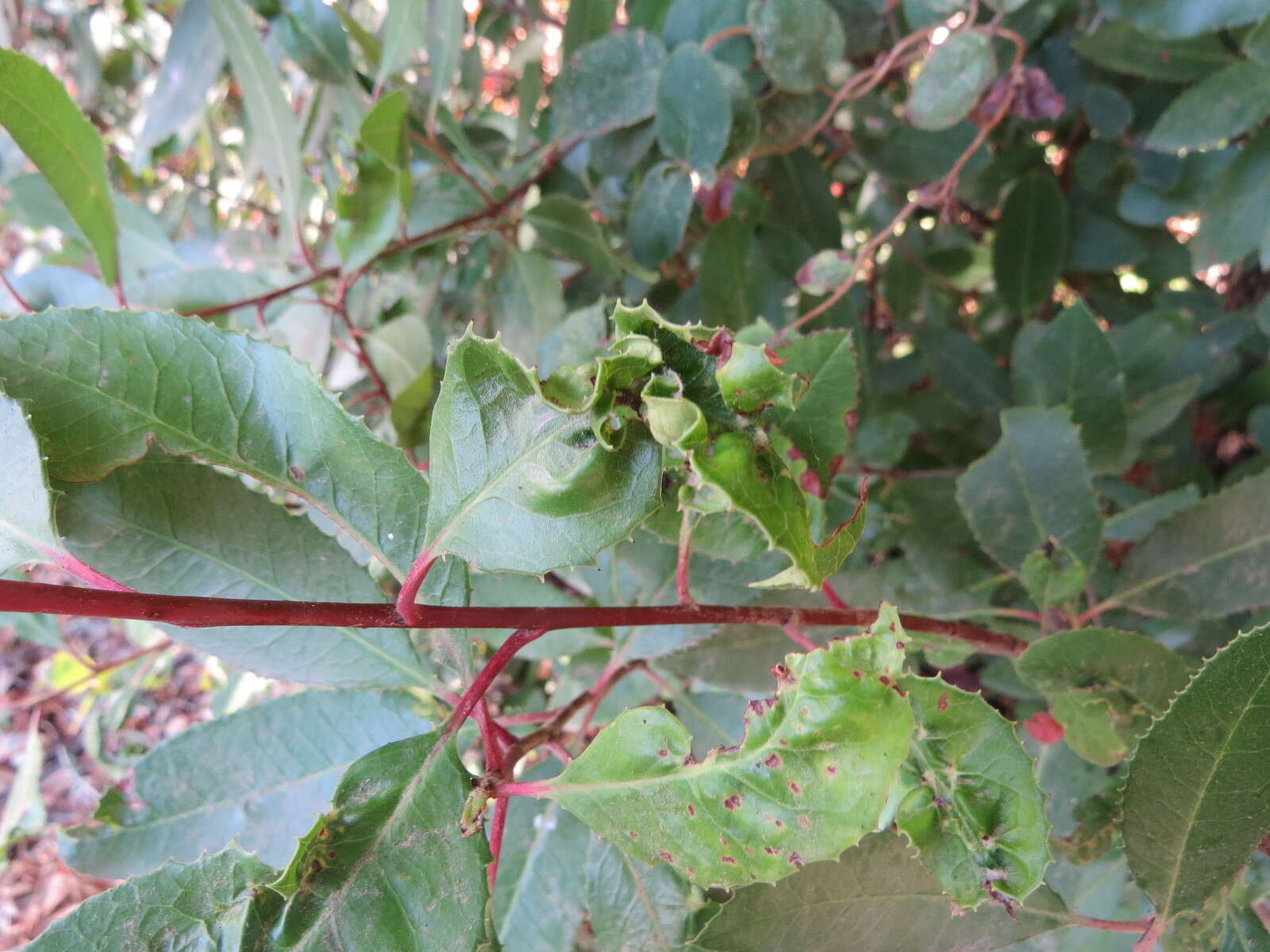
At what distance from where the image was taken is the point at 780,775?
47 centimetres

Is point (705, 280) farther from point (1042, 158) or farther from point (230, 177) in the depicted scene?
point (230, 177)

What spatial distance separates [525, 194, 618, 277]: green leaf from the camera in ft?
3.45

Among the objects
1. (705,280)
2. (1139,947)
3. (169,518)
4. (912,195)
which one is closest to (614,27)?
(705,280)

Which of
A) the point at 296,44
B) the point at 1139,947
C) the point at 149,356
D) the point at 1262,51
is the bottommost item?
the point at 1139,947

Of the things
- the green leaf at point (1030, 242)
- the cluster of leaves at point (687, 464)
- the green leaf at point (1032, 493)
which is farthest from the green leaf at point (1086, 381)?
the green leaf at point (1030, 242)

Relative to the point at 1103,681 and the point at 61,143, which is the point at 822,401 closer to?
the point at 1103,681

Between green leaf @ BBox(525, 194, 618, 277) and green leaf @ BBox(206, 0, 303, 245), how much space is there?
297 mm

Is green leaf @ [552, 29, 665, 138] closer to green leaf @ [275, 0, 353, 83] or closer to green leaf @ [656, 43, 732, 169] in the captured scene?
green leaf @ [656, 43, 732, 169]

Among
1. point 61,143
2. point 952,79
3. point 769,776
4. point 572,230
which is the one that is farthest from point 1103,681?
point 61,143

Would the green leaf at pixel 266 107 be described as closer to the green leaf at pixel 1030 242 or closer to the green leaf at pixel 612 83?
the green leaf at pixel 612 83

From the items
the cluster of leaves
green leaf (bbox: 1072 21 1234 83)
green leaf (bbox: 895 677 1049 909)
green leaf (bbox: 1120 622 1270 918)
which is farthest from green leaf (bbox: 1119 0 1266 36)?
green leaf (bbox: 895 677 1049 909)

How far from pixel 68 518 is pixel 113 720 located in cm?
119

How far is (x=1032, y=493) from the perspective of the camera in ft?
3.04

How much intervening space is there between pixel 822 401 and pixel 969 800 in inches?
12.5
